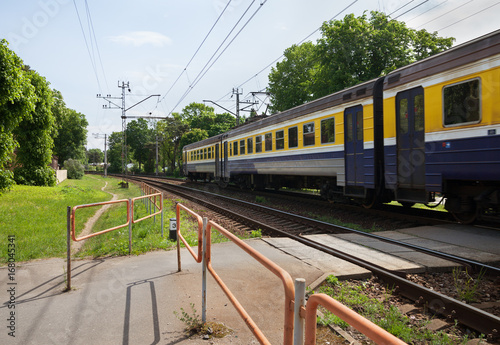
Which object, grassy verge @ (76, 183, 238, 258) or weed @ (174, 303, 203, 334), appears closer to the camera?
weed @ (174, 303, 203, 334)

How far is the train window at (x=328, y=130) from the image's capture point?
37.8 feet

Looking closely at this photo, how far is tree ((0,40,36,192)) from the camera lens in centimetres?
1301

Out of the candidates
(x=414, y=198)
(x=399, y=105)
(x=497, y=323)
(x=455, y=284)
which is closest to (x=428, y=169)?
(x=414, y=198)

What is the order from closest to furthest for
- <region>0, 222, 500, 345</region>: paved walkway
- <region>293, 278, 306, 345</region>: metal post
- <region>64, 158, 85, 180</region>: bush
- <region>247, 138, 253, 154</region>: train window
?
<region>293, 278, 306, 345</region>: metal post < <region>0, 222, 500, 345</region>: paved walkway < <region>247, 138, 253, 154</region>: train window < <region>64, 158, 85, 180</region>: bush

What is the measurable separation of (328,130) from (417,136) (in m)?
3.61

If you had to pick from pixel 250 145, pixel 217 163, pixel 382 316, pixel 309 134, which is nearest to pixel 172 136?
pixel 217 163

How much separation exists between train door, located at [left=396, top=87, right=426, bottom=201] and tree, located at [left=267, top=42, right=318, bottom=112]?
2845cm

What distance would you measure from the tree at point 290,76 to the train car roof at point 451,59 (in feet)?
92.7

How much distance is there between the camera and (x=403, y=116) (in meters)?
8.88

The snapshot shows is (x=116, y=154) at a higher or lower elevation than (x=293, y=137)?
higher

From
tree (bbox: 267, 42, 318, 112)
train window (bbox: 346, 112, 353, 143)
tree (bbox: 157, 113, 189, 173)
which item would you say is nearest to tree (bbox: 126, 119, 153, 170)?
tree (bbox: 157, 113, 189, 173)

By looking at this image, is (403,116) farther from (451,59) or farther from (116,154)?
(116,154)

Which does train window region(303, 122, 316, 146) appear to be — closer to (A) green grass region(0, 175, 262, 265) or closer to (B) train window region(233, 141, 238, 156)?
(A) green grass region(0, 175, 262, 265)

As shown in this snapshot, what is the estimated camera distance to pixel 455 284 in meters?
4.77
